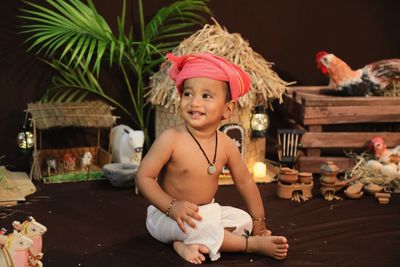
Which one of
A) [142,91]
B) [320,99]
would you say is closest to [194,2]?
[142,91]

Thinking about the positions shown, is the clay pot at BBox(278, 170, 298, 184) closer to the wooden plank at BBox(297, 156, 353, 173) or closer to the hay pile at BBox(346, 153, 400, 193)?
the wooden plank at BBox(297, 156, 353, 173)

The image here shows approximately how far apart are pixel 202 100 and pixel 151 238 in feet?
2.50

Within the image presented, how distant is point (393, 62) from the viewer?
4121mm

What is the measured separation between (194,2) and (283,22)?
90 centimetres

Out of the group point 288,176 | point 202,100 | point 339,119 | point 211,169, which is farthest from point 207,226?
point 339,119

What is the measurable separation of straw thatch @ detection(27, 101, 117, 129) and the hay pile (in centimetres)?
162

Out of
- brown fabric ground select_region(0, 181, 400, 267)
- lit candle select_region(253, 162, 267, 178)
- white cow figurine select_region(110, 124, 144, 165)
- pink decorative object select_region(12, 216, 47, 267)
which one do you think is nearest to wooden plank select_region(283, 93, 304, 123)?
lit candle select_region(253, 162, 267, 178)

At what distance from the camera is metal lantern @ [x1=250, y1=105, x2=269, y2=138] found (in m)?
3.99

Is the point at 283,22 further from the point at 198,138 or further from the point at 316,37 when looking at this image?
the point at 198,138

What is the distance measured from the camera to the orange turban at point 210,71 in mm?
2627

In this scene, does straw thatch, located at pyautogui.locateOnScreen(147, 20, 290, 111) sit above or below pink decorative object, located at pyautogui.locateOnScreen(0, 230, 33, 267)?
above

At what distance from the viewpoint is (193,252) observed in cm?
266

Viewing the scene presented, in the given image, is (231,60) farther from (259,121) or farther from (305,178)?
(305,178)

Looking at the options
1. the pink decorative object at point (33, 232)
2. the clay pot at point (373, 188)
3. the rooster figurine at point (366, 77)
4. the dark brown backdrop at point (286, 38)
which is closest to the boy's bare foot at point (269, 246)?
the pink decorative object at point (33, 232)
